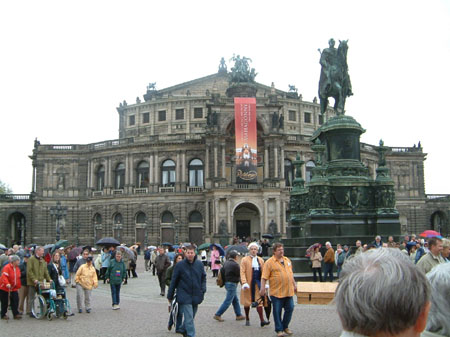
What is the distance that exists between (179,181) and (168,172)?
2.17 meters

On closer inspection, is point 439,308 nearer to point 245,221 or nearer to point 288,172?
point 245,221

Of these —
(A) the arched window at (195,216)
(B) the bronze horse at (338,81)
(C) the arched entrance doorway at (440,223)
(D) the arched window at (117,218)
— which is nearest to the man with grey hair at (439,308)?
(B) the bronze horse at (338,81)

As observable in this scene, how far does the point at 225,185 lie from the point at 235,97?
32.1 ft

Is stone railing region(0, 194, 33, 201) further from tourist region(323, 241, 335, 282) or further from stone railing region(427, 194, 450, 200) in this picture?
tourist region(323, 241, 335, 282)

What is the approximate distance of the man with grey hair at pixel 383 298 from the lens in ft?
7.18

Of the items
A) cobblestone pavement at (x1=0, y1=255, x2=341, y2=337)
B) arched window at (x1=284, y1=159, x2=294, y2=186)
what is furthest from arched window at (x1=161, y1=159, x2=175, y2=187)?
cobblestone pavement at (x1=0, y1=255, x2=341, y2=337)

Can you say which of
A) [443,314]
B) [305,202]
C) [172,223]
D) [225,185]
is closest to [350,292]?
[443,314]

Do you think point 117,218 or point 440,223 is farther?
point 440,223

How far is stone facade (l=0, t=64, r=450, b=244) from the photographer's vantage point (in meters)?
54.5

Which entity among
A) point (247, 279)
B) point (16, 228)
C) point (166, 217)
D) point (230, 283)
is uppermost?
point (166, 217)

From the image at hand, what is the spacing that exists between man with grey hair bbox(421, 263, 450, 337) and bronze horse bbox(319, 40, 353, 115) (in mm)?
17210

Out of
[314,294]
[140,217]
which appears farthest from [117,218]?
[314,294]

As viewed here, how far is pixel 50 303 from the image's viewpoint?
13086 mm

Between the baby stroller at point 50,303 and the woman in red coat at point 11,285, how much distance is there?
1.76 feet
